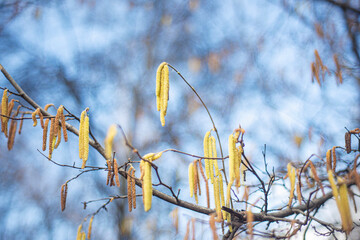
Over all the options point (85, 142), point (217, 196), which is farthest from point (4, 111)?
point (217, 196)

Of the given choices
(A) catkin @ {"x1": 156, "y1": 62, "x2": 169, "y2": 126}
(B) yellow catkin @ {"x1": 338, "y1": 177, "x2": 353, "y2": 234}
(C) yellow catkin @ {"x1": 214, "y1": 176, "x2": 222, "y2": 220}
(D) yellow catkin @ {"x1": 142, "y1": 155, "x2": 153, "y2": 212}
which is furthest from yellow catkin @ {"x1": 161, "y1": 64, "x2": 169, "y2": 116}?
(B) yellow catkin @ {"x1": 338, "y1": 177, "x2": 353, "y2": 234}

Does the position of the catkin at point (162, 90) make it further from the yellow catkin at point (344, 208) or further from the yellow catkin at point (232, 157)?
the yellow catkin at point (344, 208)

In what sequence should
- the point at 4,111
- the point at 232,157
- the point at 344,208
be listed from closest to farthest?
the point at 344,208, the point at 232,157, the point at 4,111

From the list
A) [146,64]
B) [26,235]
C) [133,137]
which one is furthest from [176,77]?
[26,235]

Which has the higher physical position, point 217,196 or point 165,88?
point 165,88

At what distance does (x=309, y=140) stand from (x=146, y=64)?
341 cm

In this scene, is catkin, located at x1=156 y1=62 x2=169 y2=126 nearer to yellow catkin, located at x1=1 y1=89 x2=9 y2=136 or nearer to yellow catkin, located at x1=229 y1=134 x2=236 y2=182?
yellow catkin, located at x1=229 y1=134 x2=236 y2=182

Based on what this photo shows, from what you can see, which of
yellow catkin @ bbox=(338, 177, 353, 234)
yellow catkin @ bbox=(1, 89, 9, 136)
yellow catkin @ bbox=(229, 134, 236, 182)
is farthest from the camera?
yellow catkin @ bbox=(1, 89, 9, 136)

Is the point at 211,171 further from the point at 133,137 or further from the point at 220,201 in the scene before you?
the point at 133,137

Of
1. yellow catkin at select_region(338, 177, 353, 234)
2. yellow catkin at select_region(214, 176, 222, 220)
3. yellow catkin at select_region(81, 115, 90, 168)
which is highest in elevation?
yellow catkin at select_region(81, 115, 90, 168)

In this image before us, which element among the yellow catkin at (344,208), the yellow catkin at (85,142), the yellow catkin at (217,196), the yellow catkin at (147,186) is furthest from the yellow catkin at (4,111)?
the yellow catkin at (344,208)

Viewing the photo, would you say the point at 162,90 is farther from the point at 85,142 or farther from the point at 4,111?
the point at 4,111

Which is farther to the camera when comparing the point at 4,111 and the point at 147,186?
the point at 4,111

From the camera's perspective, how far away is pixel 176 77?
240 inches
